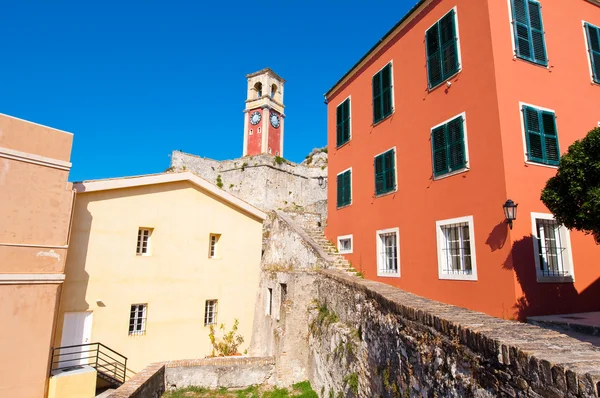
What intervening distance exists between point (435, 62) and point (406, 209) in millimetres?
4249

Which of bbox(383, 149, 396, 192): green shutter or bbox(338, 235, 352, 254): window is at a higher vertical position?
bbox(383, 149, 396, 192): green shutter

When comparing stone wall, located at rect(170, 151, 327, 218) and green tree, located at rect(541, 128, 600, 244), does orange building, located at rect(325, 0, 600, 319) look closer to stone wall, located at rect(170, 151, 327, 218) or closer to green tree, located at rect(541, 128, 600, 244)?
green tree, located at rect(541, 128, 600, 244)

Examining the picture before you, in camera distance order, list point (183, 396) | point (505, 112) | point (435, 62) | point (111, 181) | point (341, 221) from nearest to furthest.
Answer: point (505, 112), point (435, 62), point (183, 396), point (111, 181), point (341, 221)

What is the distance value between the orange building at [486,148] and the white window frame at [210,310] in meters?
7.70

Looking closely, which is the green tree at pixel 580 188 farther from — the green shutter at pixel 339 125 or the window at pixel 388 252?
the green shutter at pixel 339 125

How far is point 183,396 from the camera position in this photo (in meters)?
11.4

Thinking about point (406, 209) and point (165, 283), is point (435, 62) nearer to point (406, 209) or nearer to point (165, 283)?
point (406, 209)

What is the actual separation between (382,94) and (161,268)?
35.9ft

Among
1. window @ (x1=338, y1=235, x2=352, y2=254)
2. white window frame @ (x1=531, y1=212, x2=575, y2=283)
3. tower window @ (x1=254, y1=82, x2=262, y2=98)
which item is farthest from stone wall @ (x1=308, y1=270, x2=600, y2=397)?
tower window @ (x1=254, y1=82, x2=262, y2=98)

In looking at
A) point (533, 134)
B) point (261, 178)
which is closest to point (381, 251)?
point (533, 134)

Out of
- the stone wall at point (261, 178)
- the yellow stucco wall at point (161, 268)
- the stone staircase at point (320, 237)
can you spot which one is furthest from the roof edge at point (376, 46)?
the stone wall at point (261, 178)

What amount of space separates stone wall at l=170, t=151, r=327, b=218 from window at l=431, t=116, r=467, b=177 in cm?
2724

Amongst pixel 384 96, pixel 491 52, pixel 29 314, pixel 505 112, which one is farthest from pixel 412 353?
pixel 29 314

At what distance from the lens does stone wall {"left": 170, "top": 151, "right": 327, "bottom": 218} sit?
122ft
